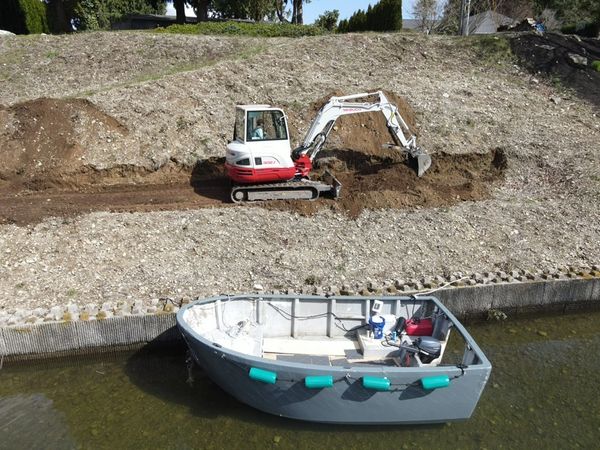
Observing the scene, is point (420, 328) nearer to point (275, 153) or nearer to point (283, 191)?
Answer: point (283, 191)

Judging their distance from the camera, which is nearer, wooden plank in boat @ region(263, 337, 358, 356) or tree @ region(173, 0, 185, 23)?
wooden plank in boat @ region(263, 337, 358, 356)

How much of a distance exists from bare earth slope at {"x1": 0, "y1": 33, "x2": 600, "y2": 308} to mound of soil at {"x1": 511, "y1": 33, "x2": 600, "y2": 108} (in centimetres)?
80

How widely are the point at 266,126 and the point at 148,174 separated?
3874mm

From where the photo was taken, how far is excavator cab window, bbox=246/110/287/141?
10930 mm

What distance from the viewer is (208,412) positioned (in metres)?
6.61

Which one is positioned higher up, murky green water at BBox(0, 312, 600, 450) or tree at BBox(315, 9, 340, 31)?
tree at BBox(315, 9, 340, 31)

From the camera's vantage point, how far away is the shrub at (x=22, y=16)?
2588 centimetres

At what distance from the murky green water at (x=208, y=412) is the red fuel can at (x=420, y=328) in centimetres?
113

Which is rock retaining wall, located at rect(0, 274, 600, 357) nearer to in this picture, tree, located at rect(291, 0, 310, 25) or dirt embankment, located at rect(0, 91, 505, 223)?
dirt embankment, located at rect(0, 91, 505, 223)

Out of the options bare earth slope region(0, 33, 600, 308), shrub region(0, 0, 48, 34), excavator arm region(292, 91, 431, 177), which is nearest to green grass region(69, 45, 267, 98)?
bare earth slope region(0, 33, 600, 308)

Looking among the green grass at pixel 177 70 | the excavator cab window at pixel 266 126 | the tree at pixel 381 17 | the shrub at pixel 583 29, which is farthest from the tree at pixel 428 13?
the excavator cab window at pixel 266 126

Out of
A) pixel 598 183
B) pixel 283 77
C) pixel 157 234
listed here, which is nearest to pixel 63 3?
pixel 283 77

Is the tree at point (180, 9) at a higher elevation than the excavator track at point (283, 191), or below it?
higher

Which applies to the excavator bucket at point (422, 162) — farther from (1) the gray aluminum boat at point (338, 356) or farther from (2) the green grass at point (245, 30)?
(2) the green grass at point (245, 30)
